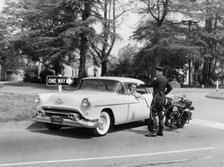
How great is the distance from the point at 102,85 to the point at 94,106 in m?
1.68

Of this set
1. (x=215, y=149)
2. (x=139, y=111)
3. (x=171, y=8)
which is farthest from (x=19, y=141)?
(x=171, y=8)

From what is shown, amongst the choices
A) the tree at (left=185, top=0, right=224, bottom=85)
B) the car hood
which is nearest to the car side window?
the car hood

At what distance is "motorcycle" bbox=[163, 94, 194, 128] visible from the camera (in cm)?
1084

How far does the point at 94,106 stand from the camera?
9039mm

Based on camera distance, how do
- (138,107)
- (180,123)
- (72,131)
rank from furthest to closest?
(180,123)
(138,107)
(72,131)

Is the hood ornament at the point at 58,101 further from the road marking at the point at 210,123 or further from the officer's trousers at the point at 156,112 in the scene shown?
the road marking at the point at 210,123

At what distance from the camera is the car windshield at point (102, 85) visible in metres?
10.4

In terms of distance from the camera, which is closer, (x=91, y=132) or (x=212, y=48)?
(x=91, y=132)

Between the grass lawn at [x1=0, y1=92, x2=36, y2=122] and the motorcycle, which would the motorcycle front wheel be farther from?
the grass lawn at [x1=0, y1=92, x2=36, y2=122]

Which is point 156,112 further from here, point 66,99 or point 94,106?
point 66,99

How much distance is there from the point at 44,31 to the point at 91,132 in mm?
32985

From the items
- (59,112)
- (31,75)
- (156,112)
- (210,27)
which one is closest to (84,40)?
(31,75)

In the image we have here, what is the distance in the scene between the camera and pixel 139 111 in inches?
426

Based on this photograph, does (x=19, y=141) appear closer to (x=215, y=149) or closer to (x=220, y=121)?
(x=215, y=149)
